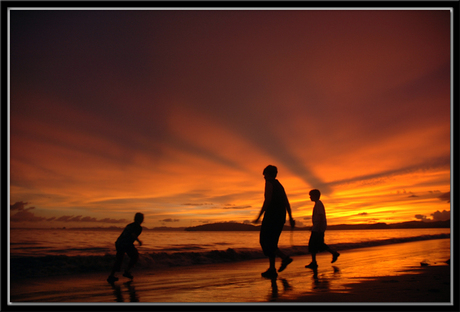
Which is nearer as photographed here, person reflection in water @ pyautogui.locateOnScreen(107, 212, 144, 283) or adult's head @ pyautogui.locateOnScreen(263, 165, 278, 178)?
adult's head @ pyautogui.locateOnScreen(263, 165, 278, 178)

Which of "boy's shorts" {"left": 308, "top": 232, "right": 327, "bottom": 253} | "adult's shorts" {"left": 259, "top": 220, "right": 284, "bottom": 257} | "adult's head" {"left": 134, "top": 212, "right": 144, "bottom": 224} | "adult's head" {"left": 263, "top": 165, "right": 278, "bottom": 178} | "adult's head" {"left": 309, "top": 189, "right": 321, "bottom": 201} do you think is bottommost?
"boy's shorts" {"left": 308, "top": 232, "right": 327, "bottom": 253}

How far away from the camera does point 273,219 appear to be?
5.98m

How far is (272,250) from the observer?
19.4 feet

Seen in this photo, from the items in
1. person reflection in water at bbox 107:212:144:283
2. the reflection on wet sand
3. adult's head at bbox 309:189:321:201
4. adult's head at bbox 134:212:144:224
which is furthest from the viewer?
adult's head at bbox 309:189:321:201

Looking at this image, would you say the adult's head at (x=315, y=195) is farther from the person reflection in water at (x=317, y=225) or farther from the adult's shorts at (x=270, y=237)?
the adult's shorts at (x=270, y=237)

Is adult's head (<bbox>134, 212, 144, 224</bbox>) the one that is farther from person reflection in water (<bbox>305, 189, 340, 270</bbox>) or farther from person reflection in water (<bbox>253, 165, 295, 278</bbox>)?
person reflection in water (<bbox>305, 189, 340, 270</bbox>)

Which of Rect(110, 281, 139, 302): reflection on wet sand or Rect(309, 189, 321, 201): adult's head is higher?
Rect(309, 189, 321, 201): adult's head

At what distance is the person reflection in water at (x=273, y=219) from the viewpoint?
590cm

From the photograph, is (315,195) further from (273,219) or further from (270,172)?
(273,219)

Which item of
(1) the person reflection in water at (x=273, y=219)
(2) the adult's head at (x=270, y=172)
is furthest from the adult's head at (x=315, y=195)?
(2) the adult's head at (x=270, y=172)

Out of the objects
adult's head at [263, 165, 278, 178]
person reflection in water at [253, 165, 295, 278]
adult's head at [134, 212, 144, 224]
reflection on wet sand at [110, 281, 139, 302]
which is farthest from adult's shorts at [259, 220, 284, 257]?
adult's head at [134, 212, 144, 224]

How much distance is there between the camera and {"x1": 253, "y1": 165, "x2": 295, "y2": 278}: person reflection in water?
5.90 m

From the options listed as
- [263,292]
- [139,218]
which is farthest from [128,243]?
[263,292]

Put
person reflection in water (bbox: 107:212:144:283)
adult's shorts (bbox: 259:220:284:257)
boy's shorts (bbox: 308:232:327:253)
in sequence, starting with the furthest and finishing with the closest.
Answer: boy's shorts (bbox: 308:232:327:253), person reflection in water (bbox: 107:212:144:283), adult's shorts (bbox: 259:220:284:257)
